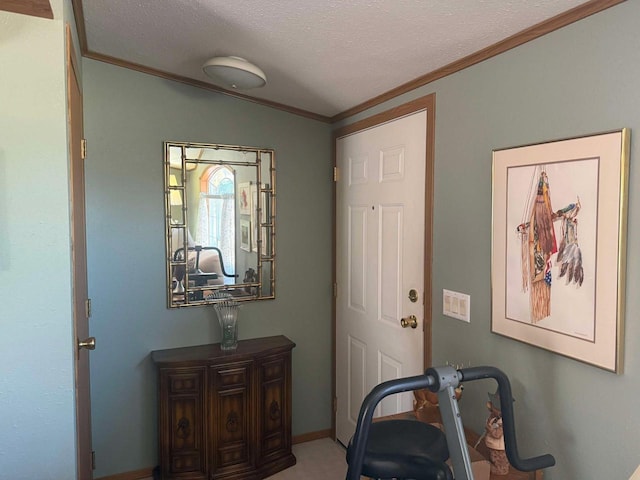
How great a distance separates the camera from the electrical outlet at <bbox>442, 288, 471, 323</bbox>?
73.7 inches

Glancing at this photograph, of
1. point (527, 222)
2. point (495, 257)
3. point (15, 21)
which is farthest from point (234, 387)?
point (15, 21)

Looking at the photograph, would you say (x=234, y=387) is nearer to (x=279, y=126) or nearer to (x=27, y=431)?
(x=27, y=431)

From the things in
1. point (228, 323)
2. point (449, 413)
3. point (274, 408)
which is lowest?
point (274, 408)

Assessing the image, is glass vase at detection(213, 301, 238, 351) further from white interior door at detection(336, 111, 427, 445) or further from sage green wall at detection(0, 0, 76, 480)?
sage green wall at detection(0, 0, 76, 480)

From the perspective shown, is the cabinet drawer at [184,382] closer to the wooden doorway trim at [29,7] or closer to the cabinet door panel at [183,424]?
the cabinet door panel at [183,424]

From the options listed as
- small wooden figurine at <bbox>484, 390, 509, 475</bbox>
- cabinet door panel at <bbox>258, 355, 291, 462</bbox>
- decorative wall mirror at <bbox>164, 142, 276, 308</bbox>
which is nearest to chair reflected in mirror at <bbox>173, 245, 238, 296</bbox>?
decorative wall mirror at <bbox>164, 142, 276, 308</bbox>

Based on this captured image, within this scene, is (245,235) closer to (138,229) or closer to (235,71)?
(138,229)

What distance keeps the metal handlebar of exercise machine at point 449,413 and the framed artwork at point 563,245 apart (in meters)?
0.38

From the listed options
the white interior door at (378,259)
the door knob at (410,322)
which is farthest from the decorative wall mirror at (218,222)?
the door knob at (410,322)

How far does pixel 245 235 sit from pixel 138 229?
622 mm

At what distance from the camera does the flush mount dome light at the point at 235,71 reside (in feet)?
6.74

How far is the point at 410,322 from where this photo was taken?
88.7 inches

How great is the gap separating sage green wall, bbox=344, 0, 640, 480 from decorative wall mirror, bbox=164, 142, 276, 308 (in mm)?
1164

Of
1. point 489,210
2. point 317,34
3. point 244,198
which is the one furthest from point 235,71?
point 489,210
